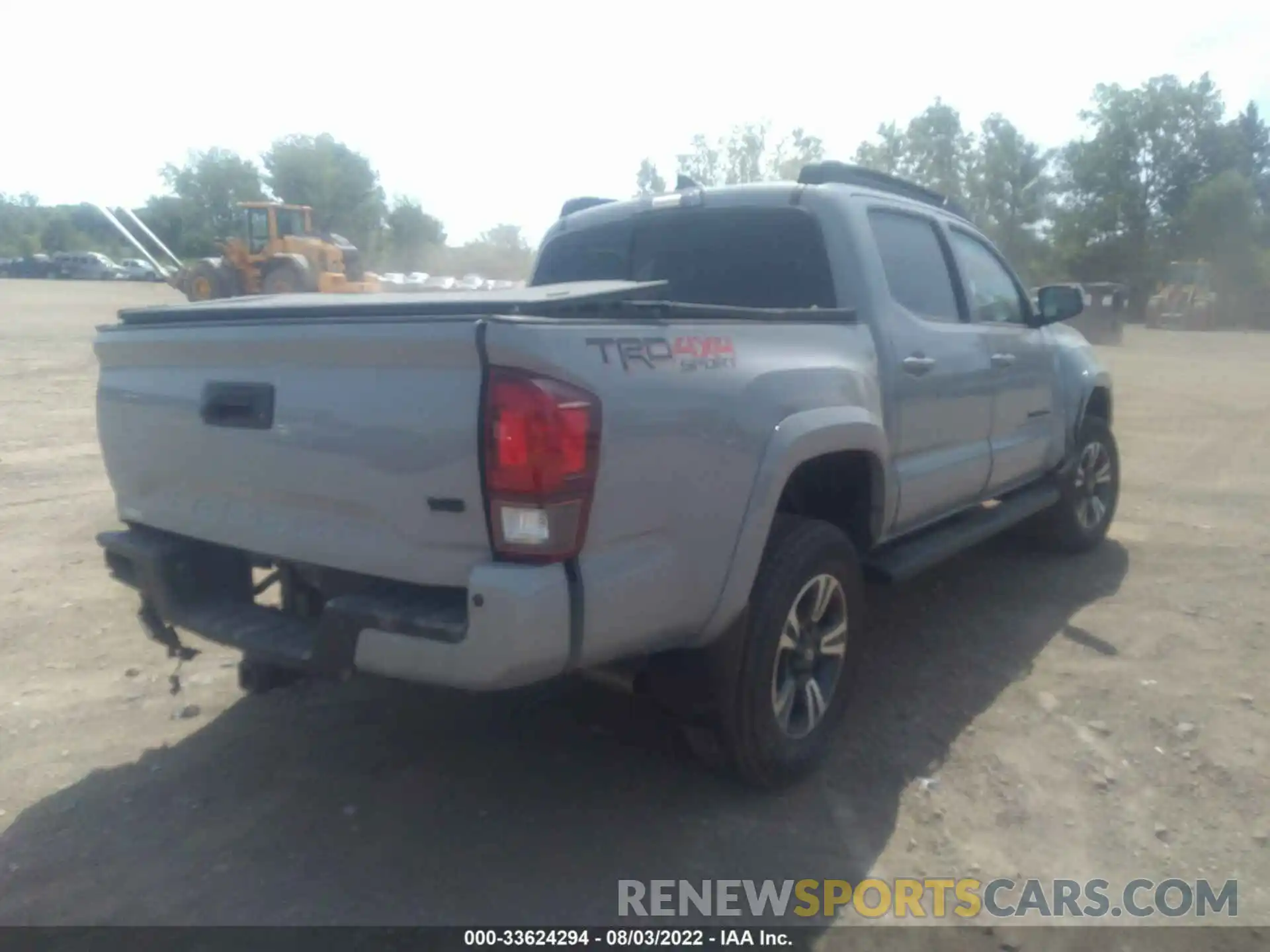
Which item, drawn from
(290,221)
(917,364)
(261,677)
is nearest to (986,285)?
(917,364)

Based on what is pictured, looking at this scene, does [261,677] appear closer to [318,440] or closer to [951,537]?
[318,440]

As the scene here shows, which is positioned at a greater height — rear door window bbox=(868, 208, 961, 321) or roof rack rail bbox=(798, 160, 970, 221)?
roof rack rail bbox=(798, 160, 970, 221)

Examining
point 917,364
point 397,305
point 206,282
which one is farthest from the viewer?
point 206,282

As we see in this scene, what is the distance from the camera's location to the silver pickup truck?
8.28ft

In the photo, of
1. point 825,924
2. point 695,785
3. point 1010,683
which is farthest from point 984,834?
point 1010,683

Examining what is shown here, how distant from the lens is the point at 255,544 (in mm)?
3000

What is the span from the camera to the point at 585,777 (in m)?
3.55

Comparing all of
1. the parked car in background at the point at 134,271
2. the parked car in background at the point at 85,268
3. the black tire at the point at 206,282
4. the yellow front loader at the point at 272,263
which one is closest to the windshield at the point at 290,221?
the yellow front loader at the point at 272,263

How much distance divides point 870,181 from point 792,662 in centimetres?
236

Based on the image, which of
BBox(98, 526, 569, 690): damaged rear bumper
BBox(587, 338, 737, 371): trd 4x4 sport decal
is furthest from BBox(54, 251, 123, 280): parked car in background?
BBox(587, 338, 737, 371): trd 4x4 sport decal

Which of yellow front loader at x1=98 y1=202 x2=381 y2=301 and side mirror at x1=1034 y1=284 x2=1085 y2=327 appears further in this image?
yellow front loader at x1=98 y1=202 x2=381 y2=301

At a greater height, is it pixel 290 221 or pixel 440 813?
pixel 290 221

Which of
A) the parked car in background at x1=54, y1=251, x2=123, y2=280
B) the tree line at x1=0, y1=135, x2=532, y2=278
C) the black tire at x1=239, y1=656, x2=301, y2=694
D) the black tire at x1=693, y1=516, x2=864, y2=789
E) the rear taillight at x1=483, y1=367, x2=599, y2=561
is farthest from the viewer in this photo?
the parked car in background at x1=54, y1=251, x2=123, y2=280

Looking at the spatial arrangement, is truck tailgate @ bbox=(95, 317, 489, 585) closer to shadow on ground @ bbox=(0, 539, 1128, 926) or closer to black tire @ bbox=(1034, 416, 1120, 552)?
shadow on ground @ bbox=(0, 539, 1128, 926)
